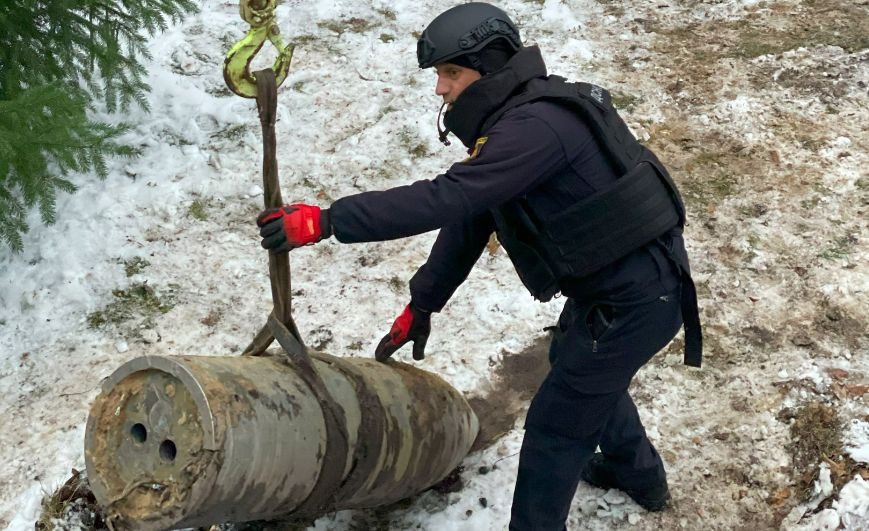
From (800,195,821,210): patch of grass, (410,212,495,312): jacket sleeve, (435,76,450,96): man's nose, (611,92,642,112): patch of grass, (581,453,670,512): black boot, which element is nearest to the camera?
(435,76,450,96): man's nose

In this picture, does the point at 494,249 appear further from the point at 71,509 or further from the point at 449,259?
the point at 71,509

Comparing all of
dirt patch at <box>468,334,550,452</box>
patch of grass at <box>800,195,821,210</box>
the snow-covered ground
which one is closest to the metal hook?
the snow-covered ground

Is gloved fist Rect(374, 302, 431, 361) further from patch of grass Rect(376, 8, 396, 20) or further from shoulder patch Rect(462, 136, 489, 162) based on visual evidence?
patch of grass Rect(376, 8, 396, 20)

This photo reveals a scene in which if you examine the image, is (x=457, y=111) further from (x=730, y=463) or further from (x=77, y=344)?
Answer: (x=77, y=344)

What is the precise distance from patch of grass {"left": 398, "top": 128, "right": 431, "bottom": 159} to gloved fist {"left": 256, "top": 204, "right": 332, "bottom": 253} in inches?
129

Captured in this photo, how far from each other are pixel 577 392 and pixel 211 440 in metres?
1.29

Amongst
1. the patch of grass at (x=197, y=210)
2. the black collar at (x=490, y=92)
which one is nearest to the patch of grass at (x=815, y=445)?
the black collar at (x=490, y=92)

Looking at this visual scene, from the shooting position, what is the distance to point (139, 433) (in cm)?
244

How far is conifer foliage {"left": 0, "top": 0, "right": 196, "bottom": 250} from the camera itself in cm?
395

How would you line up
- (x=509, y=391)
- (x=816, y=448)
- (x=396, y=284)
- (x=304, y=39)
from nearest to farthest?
(x=816, y=448) < (x=509, y=391) < (x=396, y=284) < (x=304, y=39)

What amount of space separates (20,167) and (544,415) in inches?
120

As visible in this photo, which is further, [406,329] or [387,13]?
[387,13]

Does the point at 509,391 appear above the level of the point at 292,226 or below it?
below

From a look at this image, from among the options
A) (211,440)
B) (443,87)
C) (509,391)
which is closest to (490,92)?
(443,87)
